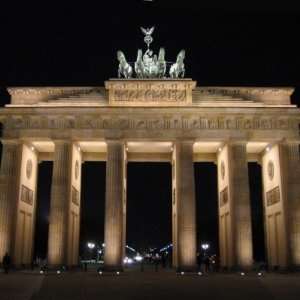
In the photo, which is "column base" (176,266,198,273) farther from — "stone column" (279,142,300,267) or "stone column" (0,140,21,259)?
"stone column" (0,140,21,259)

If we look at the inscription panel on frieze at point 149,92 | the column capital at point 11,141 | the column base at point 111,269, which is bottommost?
the column base at point 111,269

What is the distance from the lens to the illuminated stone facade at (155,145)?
44188mm

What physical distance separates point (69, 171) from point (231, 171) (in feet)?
51.2

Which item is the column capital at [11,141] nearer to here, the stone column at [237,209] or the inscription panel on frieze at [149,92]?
the inscription panel on frieze at [149,92]

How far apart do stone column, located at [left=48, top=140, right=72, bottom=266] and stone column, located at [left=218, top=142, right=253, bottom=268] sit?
15558mm

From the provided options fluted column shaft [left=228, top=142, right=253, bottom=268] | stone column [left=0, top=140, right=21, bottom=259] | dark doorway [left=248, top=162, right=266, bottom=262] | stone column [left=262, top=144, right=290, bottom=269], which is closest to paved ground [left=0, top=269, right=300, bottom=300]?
fluted column shaft [left=228, top=142, right=253, bottom=268]

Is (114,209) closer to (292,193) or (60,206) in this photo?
(60,206)

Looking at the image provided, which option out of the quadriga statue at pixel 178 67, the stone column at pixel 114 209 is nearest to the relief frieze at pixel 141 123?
the stone column at pixel 114 209

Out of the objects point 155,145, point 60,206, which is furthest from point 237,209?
point 60,206

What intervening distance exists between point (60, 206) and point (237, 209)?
16.6 meters

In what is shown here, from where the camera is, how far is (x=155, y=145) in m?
49.5

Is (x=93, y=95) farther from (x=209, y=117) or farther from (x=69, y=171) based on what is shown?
(x=209, y=117)

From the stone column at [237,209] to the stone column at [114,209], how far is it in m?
10.4

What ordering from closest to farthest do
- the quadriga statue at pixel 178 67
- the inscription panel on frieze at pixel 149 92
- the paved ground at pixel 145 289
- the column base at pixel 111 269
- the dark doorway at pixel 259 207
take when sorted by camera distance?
the paved ground at pixel 145 289
the column base at pixel 111 269
the inscription panel on frieze at pixel 149 92
the quadriga statue at pixel 178 67
the dark doorway at pixel 259 207
